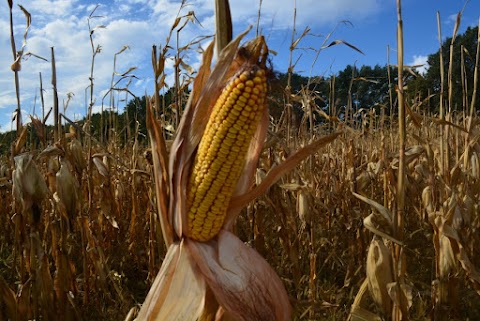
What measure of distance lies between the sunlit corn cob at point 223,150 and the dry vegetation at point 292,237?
0.60 m

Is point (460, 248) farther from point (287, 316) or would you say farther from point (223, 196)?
point (223, 196)

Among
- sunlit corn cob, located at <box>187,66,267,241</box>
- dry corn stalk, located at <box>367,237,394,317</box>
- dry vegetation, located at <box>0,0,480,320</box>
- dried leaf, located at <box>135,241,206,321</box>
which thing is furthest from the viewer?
dry vegetation, located at <box>0,0,480,320</box>

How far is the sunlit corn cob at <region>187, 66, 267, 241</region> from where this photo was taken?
4.81ft

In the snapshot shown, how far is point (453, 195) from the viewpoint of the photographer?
2779 mm

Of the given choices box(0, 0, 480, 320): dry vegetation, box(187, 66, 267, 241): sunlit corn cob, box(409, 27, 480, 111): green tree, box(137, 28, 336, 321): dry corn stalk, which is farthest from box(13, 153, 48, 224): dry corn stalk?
box(409, 27, 480, 111): green tree

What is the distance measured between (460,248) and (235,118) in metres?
2.02

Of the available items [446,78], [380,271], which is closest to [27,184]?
[380,271]

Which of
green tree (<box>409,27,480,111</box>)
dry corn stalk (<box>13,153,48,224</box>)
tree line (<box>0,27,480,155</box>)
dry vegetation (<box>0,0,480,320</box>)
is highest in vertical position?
green tree (<box>409,27,480,111</box>)

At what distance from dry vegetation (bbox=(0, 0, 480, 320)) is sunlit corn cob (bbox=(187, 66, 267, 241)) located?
60 cm

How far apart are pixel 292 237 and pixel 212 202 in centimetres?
294

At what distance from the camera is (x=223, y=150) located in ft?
5.02

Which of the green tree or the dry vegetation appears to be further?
the green tree

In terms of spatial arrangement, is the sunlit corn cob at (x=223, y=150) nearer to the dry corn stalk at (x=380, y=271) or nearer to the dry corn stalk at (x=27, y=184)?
the dry corn stalk at (x=380, y=271)

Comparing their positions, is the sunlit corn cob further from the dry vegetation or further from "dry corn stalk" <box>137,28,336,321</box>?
the dry vegetation
